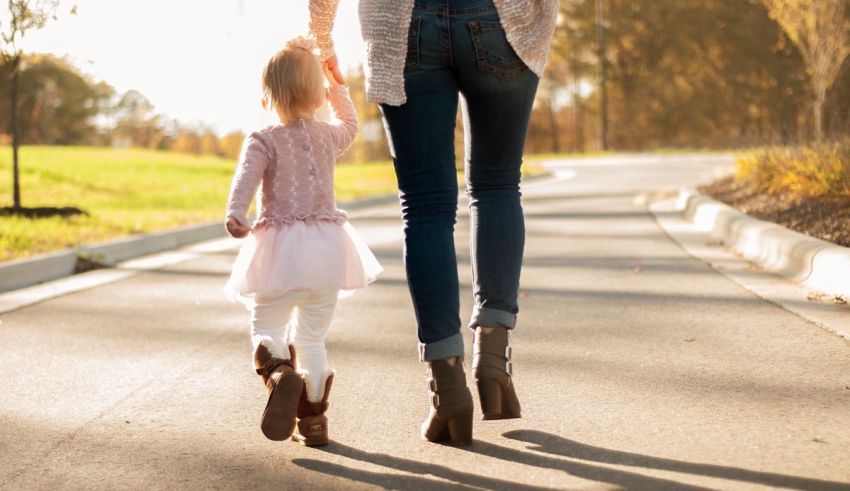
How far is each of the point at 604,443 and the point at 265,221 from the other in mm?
1215

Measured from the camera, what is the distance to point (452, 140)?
3307 mm

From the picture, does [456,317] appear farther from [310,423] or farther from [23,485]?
[23,485]

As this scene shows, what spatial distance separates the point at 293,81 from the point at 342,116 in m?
0.27

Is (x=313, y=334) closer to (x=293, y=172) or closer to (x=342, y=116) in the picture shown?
(x=293, y=172)

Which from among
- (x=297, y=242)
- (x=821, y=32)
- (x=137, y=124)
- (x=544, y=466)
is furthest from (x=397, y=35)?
(x=137, y=124)

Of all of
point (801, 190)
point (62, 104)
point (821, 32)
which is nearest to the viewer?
point (801, 190)

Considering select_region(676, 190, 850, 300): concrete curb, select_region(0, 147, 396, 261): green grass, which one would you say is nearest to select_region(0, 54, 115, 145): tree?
select_region(0, 147, 396, 261): green grass

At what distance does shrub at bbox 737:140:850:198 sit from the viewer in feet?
29.3

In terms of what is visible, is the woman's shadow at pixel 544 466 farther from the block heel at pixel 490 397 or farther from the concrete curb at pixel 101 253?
the concrete curb at pixel 101 253

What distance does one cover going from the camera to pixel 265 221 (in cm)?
358

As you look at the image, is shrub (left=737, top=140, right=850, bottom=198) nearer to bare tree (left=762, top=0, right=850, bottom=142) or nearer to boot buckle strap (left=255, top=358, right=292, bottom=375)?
bare tree (left=762, top=0, right=850, bottom=142)

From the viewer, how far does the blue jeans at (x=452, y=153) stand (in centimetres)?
324

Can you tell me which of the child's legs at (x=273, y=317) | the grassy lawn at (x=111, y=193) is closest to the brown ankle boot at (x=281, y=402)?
the child's legs at (x=273, y=317)

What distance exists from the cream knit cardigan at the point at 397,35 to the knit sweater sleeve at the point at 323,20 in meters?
0.15
